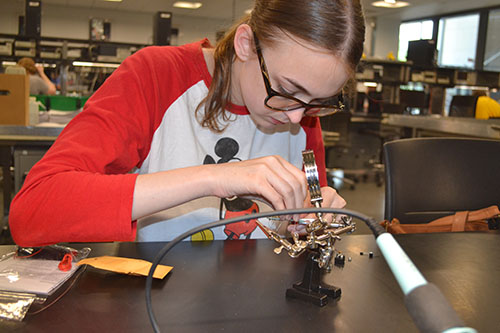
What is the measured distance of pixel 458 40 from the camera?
907cm

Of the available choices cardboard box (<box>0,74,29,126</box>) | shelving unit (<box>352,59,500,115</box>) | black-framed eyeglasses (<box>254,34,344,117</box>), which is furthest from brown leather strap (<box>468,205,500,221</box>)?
shelving unit (<box>352,59,500,115</box>)

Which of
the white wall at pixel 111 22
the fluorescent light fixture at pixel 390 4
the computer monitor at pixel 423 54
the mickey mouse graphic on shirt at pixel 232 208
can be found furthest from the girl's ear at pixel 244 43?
the white wall at pixel 111 22

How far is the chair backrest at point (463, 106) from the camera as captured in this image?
6.18 meters

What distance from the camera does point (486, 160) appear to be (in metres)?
1.23

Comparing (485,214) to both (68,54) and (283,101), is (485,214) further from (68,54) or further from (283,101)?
(68,54)

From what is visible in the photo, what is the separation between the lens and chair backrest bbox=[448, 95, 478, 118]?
6.18 meters

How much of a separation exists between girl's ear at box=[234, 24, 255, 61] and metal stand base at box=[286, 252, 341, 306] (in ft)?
1.42

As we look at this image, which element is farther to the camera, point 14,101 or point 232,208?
point 14,101

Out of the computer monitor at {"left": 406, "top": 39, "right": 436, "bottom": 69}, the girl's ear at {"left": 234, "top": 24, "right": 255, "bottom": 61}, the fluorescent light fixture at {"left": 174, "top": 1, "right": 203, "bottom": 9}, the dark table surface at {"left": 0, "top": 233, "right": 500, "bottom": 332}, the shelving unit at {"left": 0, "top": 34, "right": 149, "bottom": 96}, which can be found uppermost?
the fluorescent light fixture at {"left": 174, "top": 1, "right": 203, "bottom": 9}

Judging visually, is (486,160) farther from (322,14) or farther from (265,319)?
(265,319)

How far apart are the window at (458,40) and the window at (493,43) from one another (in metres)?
0.23

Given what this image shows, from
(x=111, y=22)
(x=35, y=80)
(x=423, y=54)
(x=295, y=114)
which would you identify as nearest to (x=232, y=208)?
(x=295, y=114)

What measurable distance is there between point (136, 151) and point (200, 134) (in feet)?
0.67

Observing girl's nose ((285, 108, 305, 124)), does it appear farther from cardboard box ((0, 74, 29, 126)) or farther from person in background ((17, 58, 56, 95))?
person in background ((17, 58, 56, 95))
